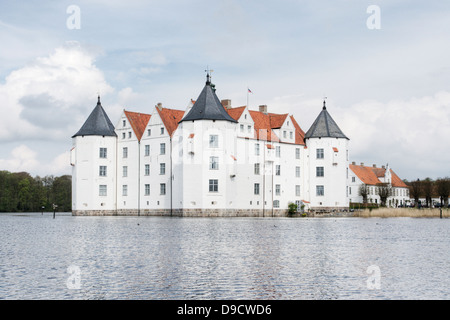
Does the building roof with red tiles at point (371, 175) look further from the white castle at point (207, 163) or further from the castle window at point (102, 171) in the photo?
the castle window at point (102, 171)

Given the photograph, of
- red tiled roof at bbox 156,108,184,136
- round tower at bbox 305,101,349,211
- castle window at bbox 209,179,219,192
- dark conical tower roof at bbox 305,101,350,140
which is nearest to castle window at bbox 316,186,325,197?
round tower at bbox 305,101,349,211

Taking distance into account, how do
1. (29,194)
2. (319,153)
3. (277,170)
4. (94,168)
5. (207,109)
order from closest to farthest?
(207,109), (94,168), (277,170), (319,153), (29,194)

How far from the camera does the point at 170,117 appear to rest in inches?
2778

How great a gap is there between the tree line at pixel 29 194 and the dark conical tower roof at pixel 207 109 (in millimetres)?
57897

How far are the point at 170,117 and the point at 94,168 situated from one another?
442 inches

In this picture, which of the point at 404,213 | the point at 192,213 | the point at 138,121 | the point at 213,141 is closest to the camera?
the point at 404,213

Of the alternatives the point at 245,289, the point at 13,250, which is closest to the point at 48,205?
the point at 13,250

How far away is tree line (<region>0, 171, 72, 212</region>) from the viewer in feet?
364

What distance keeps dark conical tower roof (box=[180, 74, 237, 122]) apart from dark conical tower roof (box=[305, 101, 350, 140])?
47.7 feet

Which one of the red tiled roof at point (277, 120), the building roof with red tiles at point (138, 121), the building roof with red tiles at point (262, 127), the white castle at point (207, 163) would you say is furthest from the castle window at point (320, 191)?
the building roof with red tiles at point (138, 121)

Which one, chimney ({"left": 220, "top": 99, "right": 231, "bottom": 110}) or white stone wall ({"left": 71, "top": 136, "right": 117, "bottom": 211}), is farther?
chimney ({"left": 220, "top": 99, "right": 231, "bottom": 110})

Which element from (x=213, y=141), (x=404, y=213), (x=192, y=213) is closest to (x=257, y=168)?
(x=213, y=141)

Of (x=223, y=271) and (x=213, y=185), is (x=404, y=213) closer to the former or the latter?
(x=213, y=185)

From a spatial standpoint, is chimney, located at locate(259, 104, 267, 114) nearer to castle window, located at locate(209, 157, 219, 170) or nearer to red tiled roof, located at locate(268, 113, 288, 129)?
red tiled roof, located at locate(268, 113, 288, 129)
